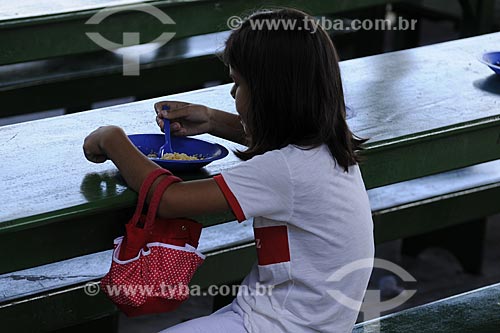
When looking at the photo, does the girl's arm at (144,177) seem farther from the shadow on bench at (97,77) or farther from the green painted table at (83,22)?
the shadow on bench at (97,77)

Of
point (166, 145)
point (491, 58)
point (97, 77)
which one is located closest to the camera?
point (166, 145)

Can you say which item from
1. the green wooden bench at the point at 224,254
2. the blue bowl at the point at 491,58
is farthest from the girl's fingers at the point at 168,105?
the blue bowl at the point at 491,58

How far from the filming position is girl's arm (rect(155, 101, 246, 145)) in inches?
82.3

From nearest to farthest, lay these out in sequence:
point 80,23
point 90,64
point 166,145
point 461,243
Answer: point 166,145 → point 80,23 → point 90,64 → point 461,243

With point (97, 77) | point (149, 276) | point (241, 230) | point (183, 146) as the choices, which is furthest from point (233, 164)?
point (97, 77)

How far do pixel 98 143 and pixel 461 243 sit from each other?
2.27 metres

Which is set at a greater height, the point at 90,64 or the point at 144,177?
the point at 144,177

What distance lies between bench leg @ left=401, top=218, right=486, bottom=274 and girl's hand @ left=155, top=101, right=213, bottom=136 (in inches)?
74.9

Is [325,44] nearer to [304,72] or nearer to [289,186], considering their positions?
[304,72]

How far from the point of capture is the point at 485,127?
7.75ft

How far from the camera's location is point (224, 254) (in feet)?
8.87

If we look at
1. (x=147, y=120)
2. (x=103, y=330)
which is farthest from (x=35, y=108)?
(x=147, y=120)

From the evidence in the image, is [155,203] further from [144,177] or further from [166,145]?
[166,145]

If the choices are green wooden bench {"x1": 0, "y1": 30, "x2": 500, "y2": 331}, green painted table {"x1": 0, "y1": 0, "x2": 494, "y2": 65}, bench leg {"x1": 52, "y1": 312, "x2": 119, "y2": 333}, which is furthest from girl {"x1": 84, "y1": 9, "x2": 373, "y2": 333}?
green painted table {"x1": 0, "y1": 0, "x2": 494, "y2": 65}
